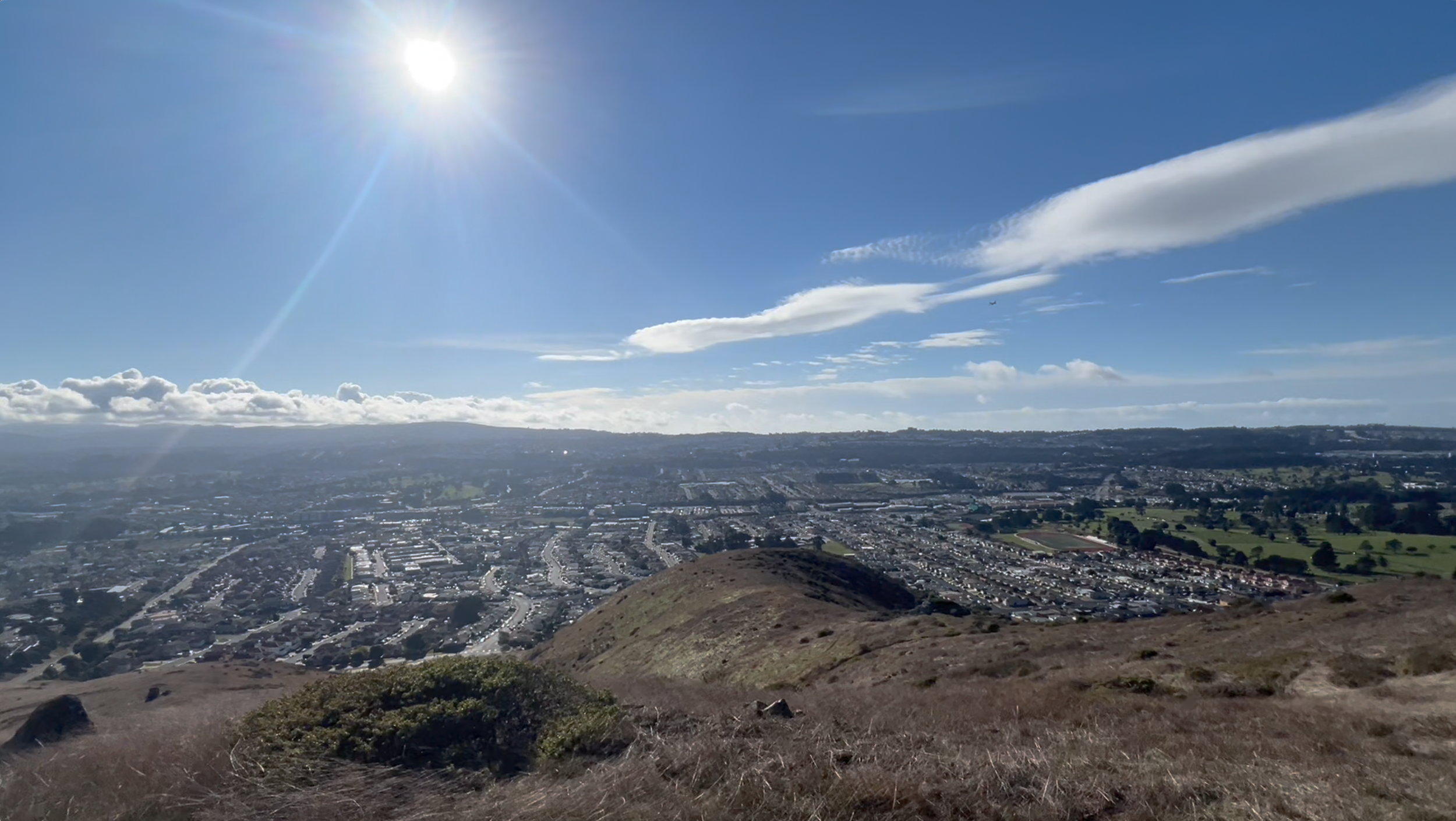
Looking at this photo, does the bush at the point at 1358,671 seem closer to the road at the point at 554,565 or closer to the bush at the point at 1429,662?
the bush at the point at 1429,662

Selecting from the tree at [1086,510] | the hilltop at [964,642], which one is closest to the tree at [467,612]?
the hilltop at [964,642]

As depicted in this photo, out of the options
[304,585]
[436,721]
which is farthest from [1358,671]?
[304,585]

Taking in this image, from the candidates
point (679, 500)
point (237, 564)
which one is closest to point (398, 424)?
point (679, 500)

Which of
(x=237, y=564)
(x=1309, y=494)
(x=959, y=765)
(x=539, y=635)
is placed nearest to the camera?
(x=959, y=765)

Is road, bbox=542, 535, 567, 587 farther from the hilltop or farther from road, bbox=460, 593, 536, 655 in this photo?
the hilltop

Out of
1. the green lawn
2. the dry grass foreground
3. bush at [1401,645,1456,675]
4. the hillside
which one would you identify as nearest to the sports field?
the green lawn

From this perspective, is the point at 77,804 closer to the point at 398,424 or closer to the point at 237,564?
the point at 237,564
